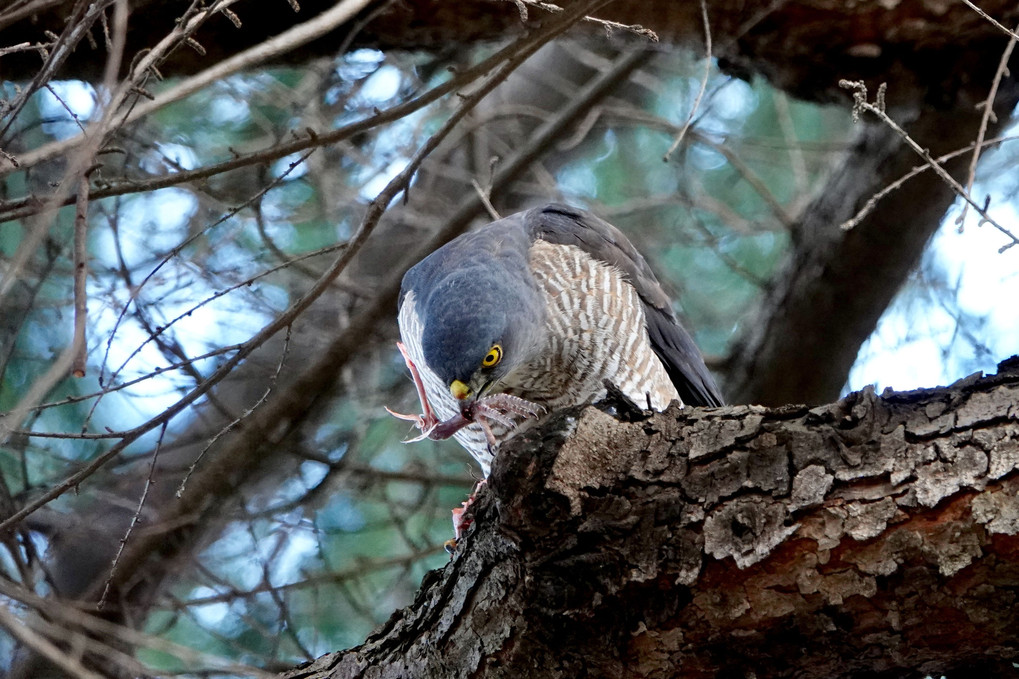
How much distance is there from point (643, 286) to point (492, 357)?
1.08 m

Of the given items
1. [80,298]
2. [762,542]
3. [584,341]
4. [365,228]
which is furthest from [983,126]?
[80,298]

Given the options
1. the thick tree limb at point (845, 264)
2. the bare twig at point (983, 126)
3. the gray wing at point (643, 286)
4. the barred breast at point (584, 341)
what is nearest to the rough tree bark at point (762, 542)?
the bare twig at point (983, 126)

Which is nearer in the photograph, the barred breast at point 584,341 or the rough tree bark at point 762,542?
the rough tree bark at point 762,542

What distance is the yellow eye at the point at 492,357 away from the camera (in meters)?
3.40

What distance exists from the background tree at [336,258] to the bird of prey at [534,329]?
0.41 m

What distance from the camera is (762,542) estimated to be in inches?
83.2

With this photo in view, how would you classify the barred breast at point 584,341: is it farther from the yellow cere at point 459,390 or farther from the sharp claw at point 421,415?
the yellow cere at point 459,390

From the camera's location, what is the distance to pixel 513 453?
2.17 meters

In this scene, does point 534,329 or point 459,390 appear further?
point 534,329

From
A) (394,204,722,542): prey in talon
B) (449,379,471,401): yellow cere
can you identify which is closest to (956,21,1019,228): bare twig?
(394,204,722,542): prey in talon

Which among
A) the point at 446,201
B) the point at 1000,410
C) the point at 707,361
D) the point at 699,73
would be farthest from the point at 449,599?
the point at 699,73

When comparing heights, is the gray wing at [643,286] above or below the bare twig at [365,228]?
above

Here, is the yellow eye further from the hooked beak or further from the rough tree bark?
the rough tree bark

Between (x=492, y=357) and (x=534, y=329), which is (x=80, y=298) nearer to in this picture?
(x=492, y=357)
